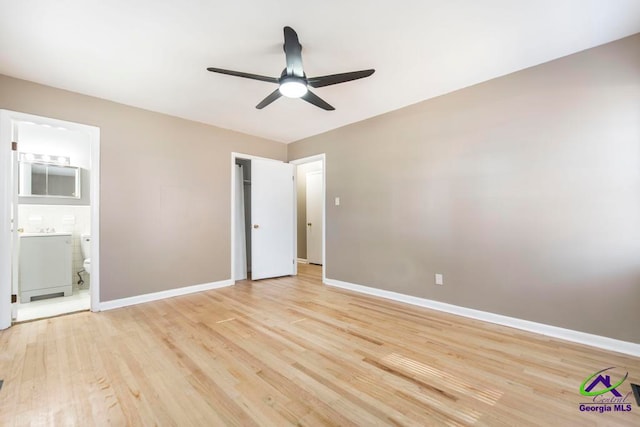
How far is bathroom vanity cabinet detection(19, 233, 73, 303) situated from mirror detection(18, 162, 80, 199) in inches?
26.3

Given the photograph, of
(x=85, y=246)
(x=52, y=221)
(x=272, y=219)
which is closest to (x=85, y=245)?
(x=85, y=246)

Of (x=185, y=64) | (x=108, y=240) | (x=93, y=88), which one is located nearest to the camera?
(x=185, y=64)

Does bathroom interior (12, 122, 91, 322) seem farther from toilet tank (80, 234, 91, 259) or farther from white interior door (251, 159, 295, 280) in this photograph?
white interior door (251, 159, 295, 280)

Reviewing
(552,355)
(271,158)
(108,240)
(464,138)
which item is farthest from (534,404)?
(271,158)

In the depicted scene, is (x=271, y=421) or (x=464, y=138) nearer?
(x=271, y=421)

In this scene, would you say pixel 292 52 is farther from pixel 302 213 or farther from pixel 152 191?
pixel 302 213

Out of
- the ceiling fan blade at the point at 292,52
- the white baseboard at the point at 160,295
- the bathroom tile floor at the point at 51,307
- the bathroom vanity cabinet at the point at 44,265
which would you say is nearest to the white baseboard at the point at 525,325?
the white baseboard at the point at 160,295

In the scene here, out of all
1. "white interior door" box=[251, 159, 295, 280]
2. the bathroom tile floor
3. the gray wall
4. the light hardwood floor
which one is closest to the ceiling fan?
the light hardwood floor

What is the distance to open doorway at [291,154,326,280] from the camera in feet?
21.7

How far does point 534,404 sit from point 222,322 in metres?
2.66

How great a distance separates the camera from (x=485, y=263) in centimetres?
295

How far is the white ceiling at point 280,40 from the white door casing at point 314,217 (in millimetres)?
3528

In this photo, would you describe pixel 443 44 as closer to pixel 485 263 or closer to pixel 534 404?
Result: pixel 485 263

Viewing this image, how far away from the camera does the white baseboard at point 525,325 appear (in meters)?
2.26
